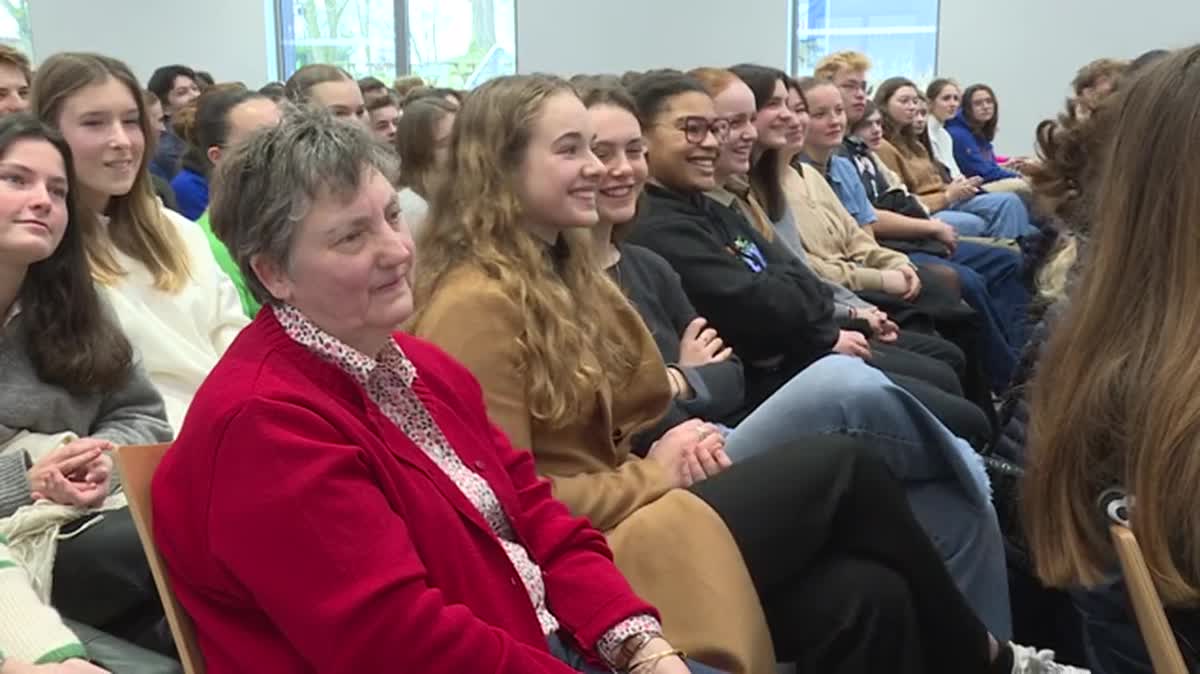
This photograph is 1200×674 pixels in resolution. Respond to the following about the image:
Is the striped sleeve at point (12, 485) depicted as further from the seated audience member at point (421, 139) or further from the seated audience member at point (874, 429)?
the seated audience member at point (421, 139)

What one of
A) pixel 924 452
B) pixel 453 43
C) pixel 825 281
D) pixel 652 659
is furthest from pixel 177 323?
pixel 453 43

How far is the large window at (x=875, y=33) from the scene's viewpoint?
28.2 feet

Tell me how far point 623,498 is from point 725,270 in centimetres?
111

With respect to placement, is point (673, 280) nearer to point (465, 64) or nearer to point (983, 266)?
point (983, 266)

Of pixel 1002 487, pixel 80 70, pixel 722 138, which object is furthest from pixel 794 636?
pixel 80 70

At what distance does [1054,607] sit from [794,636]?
0.73 m

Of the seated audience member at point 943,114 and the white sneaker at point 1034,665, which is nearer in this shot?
the white sneaker at point 1034,665

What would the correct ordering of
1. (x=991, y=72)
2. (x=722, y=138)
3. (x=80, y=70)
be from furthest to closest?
(x=991, y=72)
(x=722, y=138)
(x=80, y=70)

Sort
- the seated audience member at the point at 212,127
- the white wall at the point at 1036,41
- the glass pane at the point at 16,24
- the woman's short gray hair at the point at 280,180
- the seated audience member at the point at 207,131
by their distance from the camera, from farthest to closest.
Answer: the white wall at the point at 1036,41, the glass pane at the point at 16,24, the seated audience member at the point at 207,131, the seated audience member at the point at 212,127, the woman's short gray hair at the point at 280,180

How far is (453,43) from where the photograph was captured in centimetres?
948

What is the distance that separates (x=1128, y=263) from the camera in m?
1.35

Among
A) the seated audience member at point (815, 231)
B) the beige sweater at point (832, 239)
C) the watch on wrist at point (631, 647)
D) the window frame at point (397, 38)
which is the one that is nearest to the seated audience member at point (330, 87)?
the seated audience member at point (815, 231)

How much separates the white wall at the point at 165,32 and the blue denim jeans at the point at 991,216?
4.68 meters

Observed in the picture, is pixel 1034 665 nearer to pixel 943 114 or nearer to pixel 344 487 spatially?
pixel 344 487
